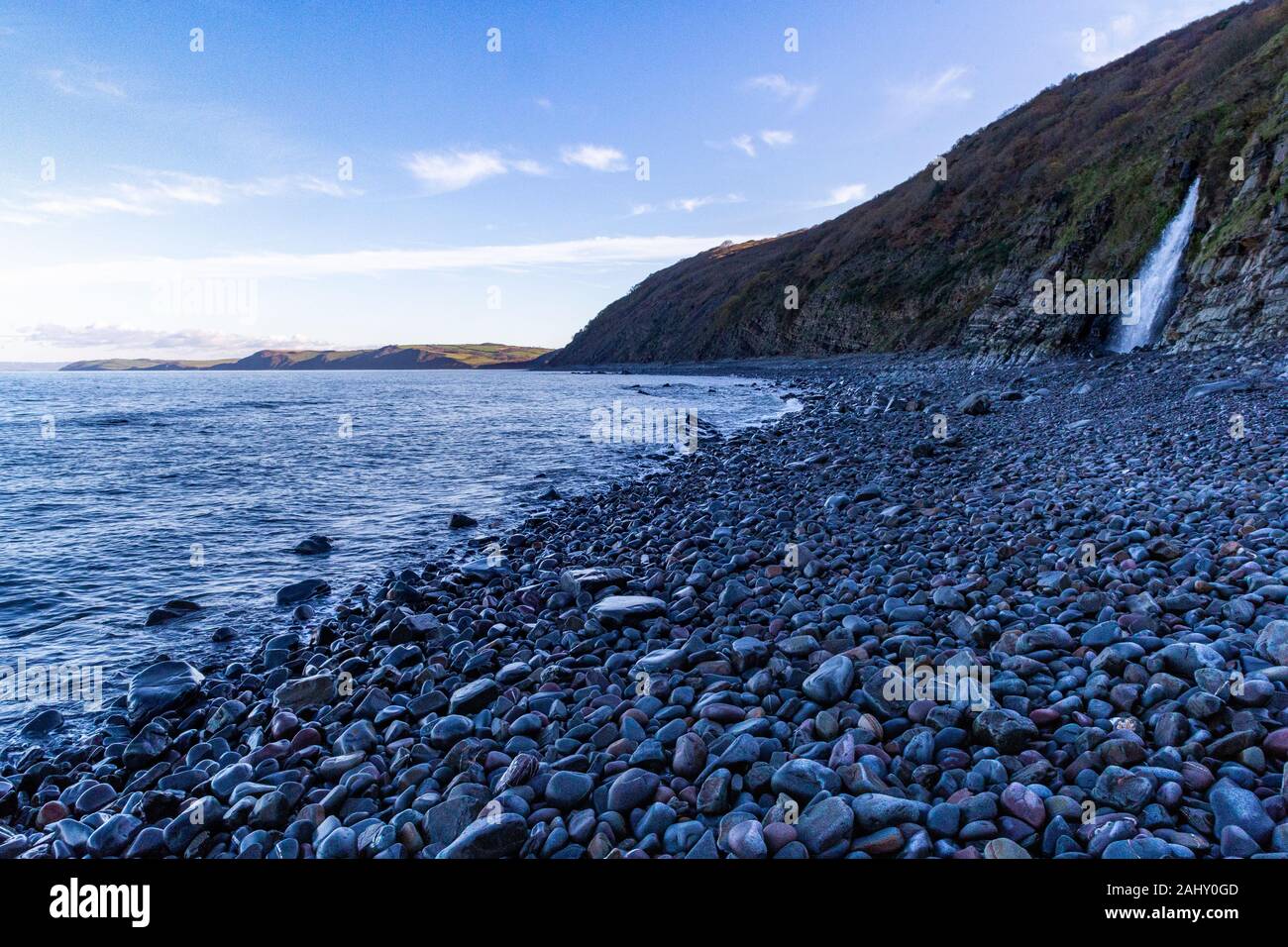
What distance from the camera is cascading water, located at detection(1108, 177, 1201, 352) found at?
25.4 meters

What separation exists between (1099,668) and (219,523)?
15.0 m

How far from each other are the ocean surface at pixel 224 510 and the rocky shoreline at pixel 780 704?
157cm

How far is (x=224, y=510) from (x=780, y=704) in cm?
1460

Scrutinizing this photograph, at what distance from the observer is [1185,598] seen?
5.03 meters

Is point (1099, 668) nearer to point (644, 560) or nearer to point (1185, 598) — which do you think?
point (1185, 598)

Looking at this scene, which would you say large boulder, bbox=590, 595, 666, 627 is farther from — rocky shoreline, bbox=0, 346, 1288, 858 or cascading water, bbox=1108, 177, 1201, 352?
cascading water, bbox=1108, 177, 1201, 352

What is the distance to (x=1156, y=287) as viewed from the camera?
26281 mm

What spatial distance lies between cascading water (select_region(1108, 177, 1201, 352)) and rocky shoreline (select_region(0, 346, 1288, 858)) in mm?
19643

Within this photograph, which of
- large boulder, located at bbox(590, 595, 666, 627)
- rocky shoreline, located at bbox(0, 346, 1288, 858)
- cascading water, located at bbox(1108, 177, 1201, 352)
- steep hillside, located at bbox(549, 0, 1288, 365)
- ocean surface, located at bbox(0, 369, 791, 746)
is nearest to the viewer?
rocky shoreline, located at bbox(0, 346, 1288, 858)

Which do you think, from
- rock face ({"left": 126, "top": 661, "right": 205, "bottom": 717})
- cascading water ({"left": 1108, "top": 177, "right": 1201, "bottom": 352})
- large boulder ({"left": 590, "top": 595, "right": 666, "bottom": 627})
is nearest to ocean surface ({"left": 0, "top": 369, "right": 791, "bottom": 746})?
rock face ({"left": 126, "top": 661, "right": 205, "bottom": 717})

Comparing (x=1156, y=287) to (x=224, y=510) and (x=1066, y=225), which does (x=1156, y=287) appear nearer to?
(x=1066, y=225)

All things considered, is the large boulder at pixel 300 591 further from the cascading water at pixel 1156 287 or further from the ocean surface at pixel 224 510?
the cascading water at pixel 1156 287

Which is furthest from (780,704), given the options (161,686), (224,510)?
(224,510)

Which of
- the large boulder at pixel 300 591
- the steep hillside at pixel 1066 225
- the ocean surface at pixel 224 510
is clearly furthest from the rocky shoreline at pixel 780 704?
the steep hillside at pixel 1066 225
